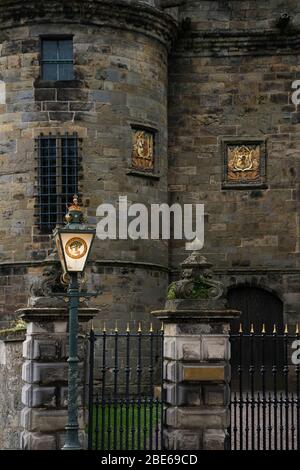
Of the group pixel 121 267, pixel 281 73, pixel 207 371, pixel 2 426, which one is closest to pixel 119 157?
pixel 121 267

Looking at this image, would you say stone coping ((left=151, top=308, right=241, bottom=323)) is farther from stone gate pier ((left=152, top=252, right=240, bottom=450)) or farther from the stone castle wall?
the stone castle wall

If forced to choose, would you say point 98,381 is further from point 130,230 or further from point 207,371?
point 207,371

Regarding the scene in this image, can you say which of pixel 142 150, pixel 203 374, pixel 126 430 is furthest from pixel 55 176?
pixel 203 374

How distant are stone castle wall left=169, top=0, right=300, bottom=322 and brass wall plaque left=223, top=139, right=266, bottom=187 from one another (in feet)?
0.55

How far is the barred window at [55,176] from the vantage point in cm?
2419

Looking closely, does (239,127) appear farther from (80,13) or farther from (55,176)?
(55,176)

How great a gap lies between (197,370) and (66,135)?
37.7 ft

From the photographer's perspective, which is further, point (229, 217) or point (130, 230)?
point (229, 217)

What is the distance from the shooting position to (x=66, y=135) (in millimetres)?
24250

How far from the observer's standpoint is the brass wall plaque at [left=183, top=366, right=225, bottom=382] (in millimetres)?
13891

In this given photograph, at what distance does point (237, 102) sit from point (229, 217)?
3097 millimetres
